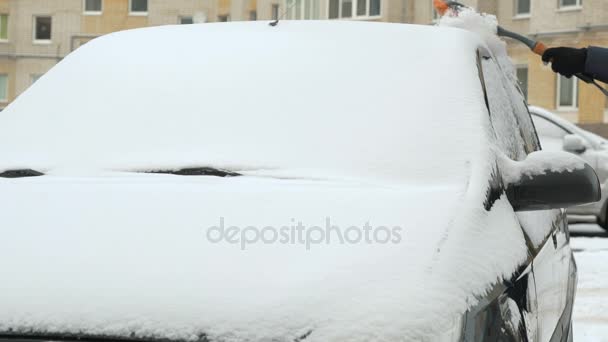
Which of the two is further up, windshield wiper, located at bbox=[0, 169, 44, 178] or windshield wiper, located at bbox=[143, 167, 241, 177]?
windshield wiper, located at bbox=[143, 167, 241, 177]

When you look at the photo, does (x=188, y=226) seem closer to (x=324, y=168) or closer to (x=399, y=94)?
(x=324, y=168)

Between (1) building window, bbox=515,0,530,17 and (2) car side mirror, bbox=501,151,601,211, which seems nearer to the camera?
(2) car side mirror, bbox=501,151,601,211

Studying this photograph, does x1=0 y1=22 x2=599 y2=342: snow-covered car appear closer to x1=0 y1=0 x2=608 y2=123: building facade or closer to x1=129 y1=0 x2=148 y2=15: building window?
x1=0 y1=0 x2=608 y2=123: building facade

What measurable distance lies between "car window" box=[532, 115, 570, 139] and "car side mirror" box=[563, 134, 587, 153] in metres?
0.22

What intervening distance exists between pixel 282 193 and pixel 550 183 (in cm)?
69

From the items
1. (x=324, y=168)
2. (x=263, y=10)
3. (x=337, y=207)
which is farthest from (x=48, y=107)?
(x=263, y=10)

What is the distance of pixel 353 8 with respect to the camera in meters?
35.0

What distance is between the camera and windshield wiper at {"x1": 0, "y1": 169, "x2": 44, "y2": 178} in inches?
98.9

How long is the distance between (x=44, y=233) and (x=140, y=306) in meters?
0.36

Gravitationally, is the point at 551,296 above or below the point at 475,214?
below

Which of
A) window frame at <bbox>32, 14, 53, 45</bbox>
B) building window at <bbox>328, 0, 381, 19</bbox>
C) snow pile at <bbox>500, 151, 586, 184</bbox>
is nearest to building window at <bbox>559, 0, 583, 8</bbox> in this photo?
building window at <bbox>328, 0, 381, 19</bbox>

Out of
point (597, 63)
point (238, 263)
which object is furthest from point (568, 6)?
point (238, 263)

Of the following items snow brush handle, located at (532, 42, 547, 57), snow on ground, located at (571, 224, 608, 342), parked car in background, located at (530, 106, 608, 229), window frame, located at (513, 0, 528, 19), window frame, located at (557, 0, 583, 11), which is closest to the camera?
snow brush handle, located at (532, 42, 547, 57)

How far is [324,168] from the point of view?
2.33 m
